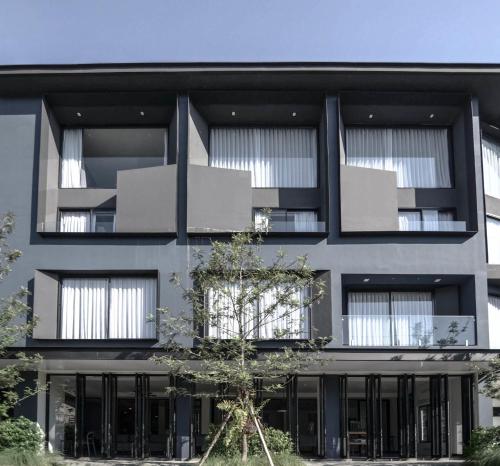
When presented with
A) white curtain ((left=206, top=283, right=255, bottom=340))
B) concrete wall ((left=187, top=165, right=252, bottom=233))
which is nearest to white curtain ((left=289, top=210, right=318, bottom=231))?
concrete wall ((left=187, top=165, right=252, bottom=233))

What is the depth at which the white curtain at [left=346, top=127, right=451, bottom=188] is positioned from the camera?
1258 inches

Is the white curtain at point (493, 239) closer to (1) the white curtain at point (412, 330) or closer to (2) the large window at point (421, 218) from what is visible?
(2) the large window at point (421, 218)

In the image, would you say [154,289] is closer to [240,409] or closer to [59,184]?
[59,184]

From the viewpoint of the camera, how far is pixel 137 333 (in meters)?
29.0

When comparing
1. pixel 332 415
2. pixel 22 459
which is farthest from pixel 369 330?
pixel 22 459

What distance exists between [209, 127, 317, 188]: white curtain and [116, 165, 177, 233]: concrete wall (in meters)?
3.03

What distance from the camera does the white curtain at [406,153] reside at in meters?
32.0

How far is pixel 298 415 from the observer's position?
2923 centimetres

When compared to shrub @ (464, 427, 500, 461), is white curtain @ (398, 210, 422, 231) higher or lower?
higher

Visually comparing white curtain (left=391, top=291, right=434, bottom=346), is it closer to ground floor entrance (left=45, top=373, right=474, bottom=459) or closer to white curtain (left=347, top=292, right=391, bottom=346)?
white curtain (left=347, top=292, right=391, bottom=346)

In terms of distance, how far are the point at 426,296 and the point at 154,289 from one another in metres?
10.6

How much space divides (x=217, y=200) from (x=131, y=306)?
505cm

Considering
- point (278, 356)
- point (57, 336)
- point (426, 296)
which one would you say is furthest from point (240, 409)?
point (426, 296)

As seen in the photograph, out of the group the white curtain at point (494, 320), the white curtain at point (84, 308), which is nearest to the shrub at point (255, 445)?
the white curtain at point (84, 308)
